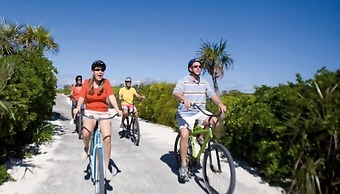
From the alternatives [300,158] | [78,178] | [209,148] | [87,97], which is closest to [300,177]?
[300,158]

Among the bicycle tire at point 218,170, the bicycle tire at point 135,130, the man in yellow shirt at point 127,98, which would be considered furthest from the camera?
the man in yellow shirt at point 127,98

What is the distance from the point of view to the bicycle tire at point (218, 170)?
13.5ft

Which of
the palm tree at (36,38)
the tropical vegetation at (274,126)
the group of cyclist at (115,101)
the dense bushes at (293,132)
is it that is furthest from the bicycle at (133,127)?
the palm tree at (36,38)

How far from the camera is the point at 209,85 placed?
526cm

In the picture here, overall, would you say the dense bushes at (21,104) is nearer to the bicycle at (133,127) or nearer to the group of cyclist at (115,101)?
the group of cyclist at (115,101)

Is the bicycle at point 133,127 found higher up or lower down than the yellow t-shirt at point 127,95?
lower down

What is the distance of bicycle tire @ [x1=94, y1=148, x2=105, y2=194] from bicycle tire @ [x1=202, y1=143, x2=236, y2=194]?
1.56m

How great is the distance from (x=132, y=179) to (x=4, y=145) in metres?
2.65

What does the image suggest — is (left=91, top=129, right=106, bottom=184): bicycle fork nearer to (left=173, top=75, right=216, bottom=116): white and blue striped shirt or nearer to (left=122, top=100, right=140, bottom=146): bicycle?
(left=173, top=75, right=216, bottom=116): white and blue striped shirt

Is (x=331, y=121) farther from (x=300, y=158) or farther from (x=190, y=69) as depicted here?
(x=190, y=69)

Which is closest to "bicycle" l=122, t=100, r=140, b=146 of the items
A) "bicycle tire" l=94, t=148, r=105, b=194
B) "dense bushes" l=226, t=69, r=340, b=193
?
"dense bushes" l=226, t=69, r=340, b=193

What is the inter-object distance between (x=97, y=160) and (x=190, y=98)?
1842mm

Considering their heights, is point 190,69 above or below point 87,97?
above

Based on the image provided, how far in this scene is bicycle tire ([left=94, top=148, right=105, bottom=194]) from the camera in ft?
13.0
